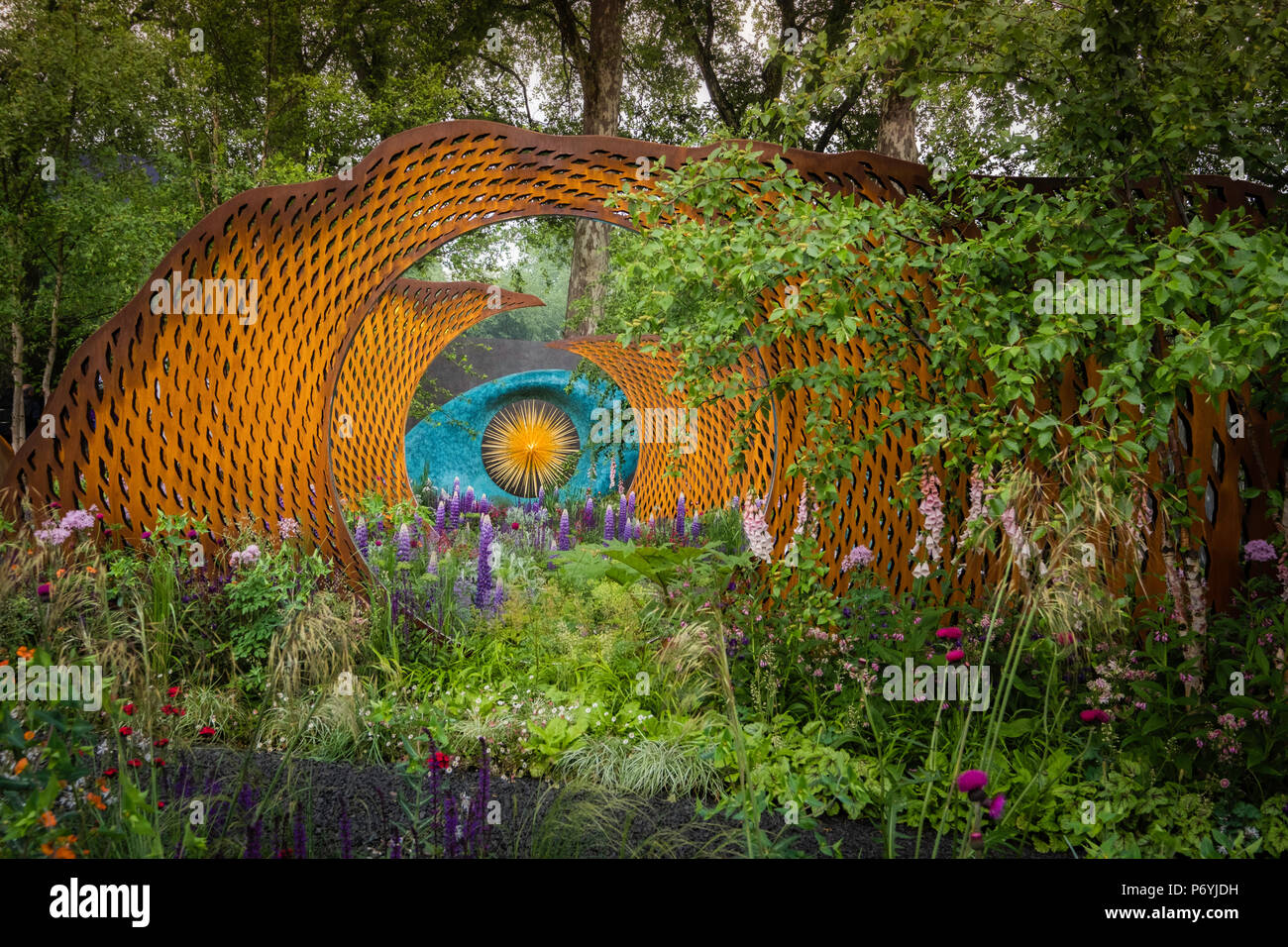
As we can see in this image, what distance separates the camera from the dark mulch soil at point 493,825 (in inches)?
103

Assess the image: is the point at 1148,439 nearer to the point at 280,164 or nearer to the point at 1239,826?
the point at 1239,826

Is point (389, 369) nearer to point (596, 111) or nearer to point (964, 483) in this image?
point (596, 111)

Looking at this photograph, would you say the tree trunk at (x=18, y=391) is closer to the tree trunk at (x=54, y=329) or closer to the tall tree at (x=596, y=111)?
the tree trunk at (x=54, y=329)

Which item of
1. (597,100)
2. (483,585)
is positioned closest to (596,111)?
(597,100)

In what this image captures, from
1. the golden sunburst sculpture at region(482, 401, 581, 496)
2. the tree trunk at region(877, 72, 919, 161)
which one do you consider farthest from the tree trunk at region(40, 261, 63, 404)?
the tree trunk at region(877, 72, 919, 161)

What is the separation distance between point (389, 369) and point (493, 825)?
8.10 meters

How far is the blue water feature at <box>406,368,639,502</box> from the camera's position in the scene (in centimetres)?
1510

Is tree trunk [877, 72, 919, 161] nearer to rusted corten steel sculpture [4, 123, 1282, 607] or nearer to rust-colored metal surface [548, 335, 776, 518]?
rust-colored metal surface [548, 335, 776, 518]

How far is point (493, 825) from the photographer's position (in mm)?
2873

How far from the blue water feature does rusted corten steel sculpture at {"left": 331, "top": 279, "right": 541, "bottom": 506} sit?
3706 millimetres

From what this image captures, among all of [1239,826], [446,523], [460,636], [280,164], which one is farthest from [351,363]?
[1239,826]

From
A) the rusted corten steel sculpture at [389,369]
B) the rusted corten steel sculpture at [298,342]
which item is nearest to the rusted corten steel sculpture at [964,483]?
the rusted corten steel sculpture at [298,342]

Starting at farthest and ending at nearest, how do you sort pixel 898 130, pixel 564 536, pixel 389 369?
1. pixel 898 130
2. pixel 389 369
3. pixel 564 536

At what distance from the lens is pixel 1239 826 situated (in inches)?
116
